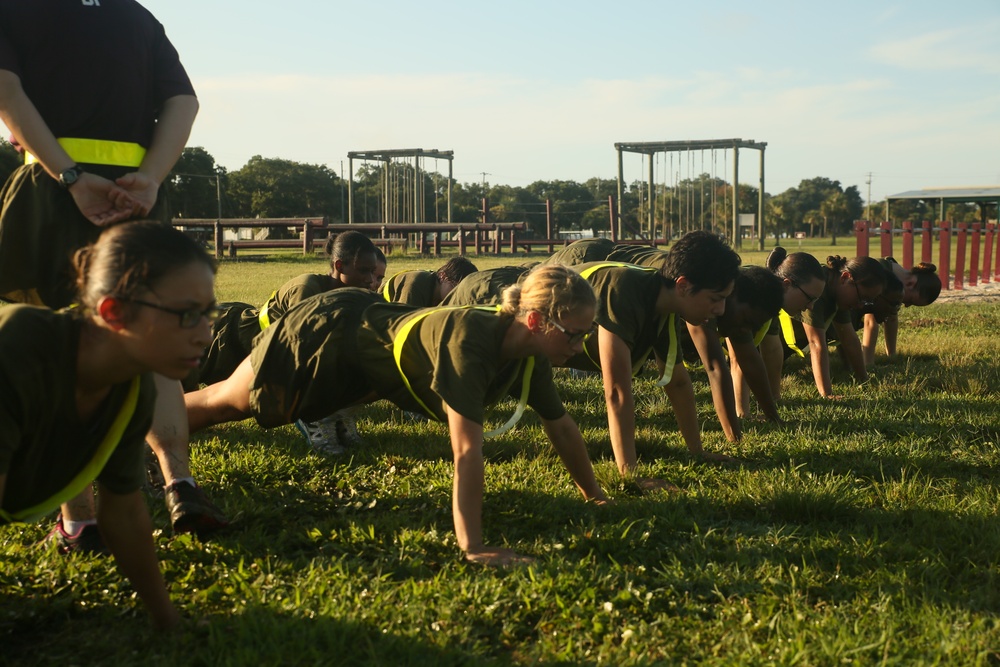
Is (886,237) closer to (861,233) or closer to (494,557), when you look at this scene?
(861,233)

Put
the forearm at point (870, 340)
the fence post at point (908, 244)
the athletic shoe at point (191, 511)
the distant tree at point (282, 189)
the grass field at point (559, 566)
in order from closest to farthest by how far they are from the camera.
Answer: the grass field at point (559, 566) < the athletic shoe at point (191, 511) < the forearm at point (870, 340) < the fence post at point (908, 244) < the distant tree at point (282, 189)

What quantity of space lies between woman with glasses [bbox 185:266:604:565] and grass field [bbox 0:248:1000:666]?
0.28 metres

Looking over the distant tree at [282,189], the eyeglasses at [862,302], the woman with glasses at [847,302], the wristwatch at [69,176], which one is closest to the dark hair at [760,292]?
the woman with glasses at [847,302]

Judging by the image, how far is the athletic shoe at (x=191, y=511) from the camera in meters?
3.45

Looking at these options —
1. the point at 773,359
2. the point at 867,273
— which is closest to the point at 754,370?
the point at 773,359

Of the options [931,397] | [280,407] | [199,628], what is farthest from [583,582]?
[931,397]

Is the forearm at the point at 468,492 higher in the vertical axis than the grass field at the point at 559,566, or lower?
higher

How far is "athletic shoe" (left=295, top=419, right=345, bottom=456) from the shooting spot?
4.78m

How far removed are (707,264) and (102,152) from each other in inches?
101

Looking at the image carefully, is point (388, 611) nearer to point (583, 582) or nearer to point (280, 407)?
point (583, 582)

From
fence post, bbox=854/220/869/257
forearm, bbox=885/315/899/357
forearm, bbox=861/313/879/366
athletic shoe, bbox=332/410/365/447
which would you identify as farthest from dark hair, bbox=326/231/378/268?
fence post, bbox=854/220/869/257

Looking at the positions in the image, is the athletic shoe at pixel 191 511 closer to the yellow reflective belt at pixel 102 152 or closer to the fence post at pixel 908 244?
the yellow reflective belt at pixel 102 152

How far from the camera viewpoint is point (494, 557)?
3.32 meters

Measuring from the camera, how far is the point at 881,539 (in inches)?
141
